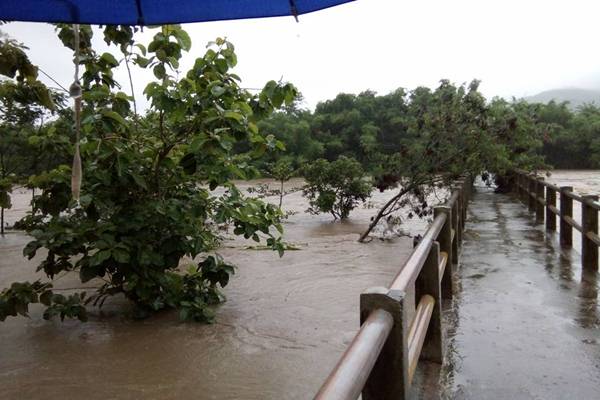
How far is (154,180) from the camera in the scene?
5.14m

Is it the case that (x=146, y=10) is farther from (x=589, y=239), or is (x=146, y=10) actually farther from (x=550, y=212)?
(x=550, y=212)

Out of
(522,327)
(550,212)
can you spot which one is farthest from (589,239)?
(550,212)

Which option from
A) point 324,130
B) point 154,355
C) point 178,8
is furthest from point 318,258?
point 324,130

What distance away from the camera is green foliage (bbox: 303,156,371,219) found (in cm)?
1223

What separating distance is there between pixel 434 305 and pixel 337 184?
367 inches

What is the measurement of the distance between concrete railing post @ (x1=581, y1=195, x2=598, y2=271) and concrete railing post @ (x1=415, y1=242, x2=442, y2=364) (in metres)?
2.99

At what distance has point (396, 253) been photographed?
8.79 metres

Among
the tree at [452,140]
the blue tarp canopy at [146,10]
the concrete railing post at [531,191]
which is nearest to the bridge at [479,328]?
the blue tarp canopy at [146,10]

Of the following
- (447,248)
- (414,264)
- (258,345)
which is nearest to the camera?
(414,264)

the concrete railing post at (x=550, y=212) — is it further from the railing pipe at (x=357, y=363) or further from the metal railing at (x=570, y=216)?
the railing pipe at (x=357, y=363)

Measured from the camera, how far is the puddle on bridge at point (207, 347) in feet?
13.2

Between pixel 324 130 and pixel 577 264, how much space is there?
35158mm

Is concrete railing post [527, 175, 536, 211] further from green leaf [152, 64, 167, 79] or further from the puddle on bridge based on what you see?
green leaf [152, 64, 167, 79]

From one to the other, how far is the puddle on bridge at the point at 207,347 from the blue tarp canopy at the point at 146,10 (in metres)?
2.74
